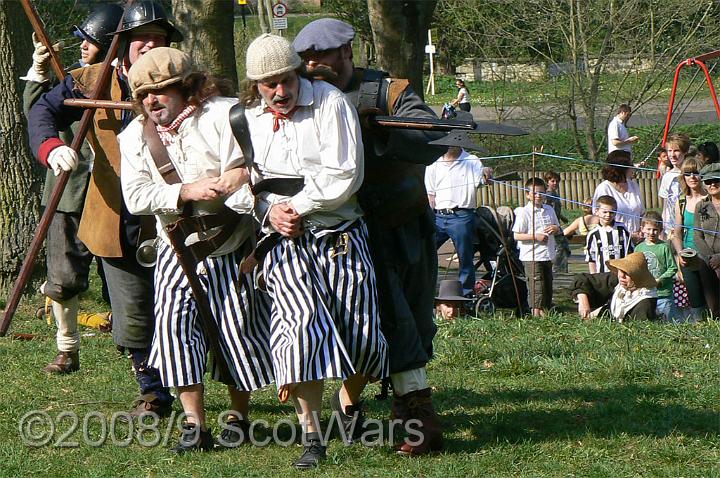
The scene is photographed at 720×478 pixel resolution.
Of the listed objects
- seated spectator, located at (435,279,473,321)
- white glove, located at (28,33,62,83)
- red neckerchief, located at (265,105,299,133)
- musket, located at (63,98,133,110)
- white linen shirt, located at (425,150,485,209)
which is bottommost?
seated spectator, located at (435,279,473,321)

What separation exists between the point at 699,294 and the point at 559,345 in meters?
2.93

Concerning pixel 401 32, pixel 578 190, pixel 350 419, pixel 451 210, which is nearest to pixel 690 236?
pixel 451 210

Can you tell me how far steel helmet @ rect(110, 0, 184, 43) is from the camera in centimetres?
559

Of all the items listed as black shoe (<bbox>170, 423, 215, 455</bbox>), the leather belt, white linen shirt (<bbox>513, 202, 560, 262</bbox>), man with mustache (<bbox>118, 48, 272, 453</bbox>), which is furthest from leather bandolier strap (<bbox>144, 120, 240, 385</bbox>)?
the leather belt

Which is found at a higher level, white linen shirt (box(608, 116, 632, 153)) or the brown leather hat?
the brown leather hat

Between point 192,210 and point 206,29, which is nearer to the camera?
point 192,210

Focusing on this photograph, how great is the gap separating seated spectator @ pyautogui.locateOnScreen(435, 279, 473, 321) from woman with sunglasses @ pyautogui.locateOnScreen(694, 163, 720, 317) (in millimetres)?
2112

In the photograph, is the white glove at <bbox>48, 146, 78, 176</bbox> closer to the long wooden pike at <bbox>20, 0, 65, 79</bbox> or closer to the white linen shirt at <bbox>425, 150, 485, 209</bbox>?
the long wooden pike at <bbox>20, 0, 65, 79</bbox>

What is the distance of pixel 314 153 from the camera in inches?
187

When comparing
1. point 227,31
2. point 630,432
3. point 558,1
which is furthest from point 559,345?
point 558,1

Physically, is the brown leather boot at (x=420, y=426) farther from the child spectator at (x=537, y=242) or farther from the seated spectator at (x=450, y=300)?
the child spectator at (x=537, y=242)

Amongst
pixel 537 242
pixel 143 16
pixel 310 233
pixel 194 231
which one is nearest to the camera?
pixel 310 233

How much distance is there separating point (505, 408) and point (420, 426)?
38.1 inches

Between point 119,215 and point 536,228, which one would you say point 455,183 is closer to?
point 536,228
